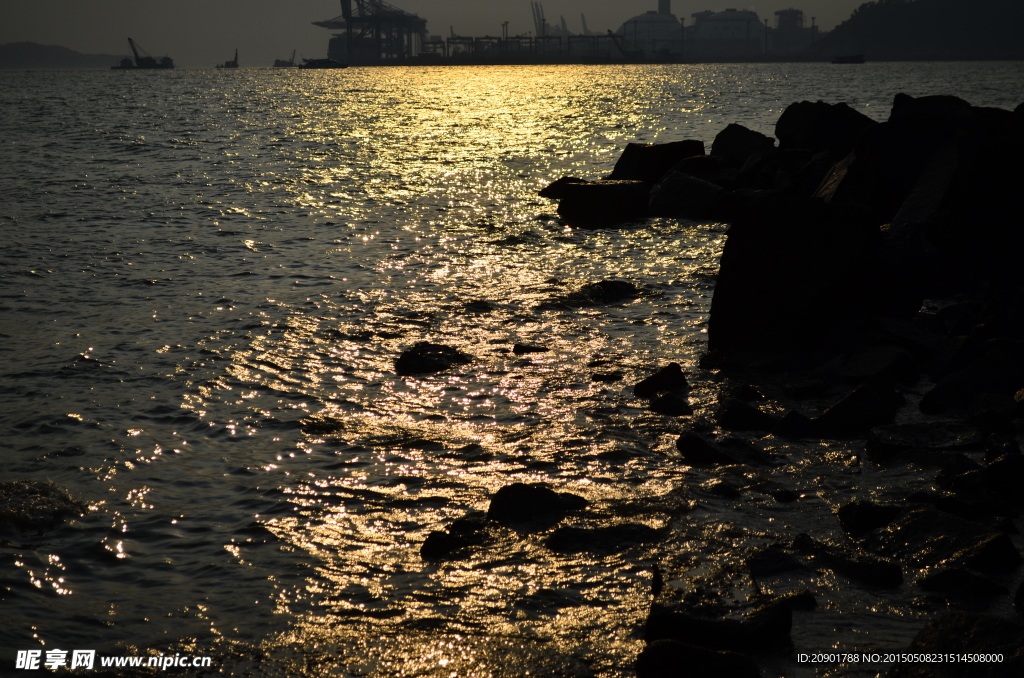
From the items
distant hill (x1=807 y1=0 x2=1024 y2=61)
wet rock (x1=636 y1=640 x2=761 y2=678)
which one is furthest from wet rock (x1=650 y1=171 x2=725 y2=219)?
distant hill (x1=807 y1=0 x2=1024 y2=61)

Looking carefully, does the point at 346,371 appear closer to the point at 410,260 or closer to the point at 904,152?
the point at 410,260

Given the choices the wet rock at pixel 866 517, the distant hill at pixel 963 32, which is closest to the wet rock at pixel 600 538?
the wet rock at pixel 866 517

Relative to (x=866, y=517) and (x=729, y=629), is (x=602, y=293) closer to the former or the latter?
(x=866, y=517)

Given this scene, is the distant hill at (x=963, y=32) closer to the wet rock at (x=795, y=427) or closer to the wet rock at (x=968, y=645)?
the wet rock at (x=795, y=427)

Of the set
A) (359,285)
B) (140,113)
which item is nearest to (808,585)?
(359,285)

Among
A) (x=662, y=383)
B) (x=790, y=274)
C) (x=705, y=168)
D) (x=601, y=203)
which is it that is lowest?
(x=662, y=383)

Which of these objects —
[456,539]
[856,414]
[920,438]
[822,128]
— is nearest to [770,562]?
[456,539]

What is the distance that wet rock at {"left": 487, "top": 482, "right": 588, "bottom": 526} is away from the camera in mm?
5523

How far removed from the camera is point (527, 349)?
30.4 feet

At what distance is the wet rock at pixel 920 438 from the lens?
635cm

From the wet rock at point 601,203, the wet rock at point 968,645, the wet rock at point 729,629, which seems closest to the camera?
the wet rock at point 968,645

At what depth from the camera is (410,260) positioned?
14172 mm

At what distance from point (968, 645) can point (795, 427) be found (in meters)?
3.33

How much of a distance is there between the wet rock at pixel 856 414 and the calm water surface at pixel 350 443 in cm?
50
